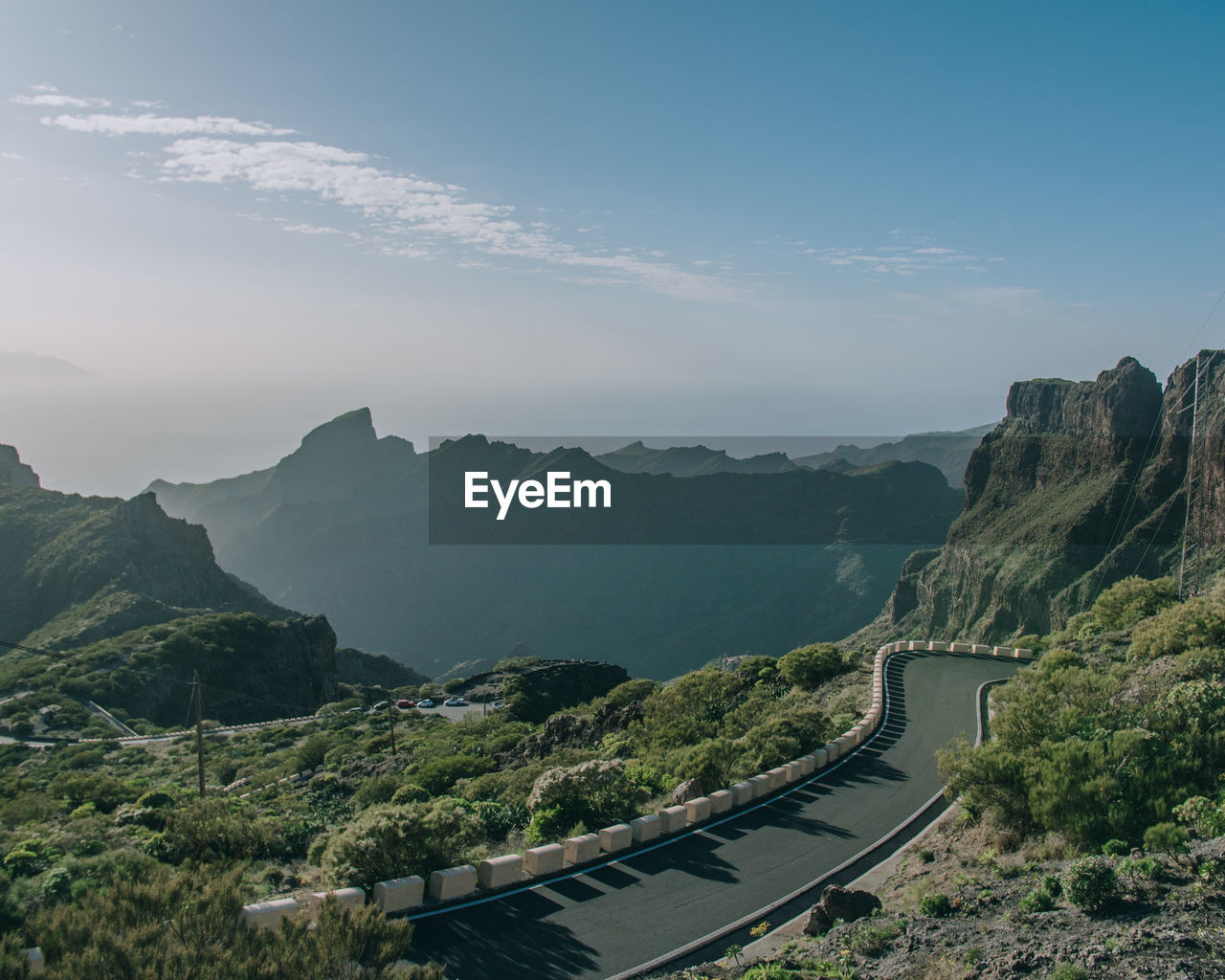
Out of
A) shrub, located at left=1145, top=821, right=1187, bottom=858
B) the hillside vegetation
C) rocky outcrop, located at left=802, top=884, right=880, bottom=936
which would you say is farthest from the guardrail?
shrub, located at left=1145, top=821, right=1187, bottom=858

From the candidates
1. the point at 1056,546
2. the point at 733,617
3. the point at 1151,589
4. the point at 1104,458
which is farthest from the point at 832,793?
the point at 733,617

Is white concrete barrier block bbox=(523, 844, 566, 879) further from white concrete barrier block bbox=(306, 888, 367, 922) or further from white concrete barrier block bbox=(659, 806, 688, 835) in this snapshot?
white concrete barrier block bbox=(306, 888, 367, 922)

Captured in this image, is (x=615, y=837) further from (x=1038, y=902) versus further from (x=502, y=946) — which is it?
(x=1038, y=902)

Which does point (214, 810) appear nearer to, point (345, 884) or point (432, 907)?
point (345, 884)

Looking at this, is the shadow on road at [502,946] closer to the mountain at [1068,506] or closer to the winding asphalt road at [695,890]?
the winding asphalt road at [695,890]

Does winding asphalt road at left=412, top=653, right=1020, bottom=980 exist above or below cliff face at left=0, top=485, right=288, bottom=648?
above
